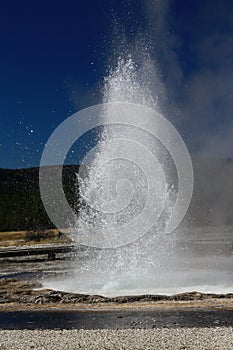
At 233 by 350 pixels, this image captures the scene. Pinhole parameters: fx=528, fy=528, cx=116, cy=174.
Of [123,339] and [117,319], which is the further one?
[117,319]

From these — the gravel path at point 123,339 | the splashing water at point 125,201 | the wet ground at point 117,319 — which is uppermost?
the splashing water at point 125,201

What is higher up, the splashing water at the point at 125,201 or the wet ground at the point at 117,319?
the splashing water at the point at 125,201

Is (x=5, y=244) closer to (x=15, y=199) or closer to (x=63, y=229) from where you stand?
(x=63, y=229)

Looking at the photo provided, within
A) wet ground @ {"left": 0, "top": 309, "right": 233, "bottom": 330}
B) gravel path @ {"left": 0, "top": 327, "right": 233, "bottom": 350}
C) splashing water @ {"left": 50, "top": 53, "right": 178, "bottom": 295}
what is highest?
splashing water @ {"left": 50, "top": 53, "right": 178, "bottom": 295}

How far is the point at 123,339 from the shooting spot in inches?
468

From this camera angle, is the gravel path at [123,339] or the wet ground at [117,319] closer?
the gravel path at [123,339]

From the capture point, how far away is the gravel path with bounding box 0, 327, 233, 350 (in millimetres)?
11125

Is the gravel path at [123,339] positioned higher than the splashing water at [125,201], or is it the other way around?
the splashing water at [125,201]

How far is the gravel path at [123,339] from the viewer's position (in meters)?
11.1

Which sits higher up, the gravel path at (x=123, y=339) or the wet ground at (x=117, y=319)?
the wet ground at (x=117, y=319)

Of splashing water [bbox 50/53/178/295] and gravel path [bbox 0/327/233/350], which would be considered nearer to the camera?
gravel path [bbox 0/327/233/350]

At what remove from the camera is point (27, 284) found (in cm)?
2239

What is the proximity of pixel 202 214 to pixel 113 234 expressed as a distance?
36.3 meters

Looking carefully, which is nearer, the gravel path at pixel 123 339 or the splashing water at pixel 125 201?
the gravel path at pixel 123 339
